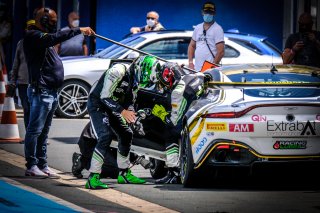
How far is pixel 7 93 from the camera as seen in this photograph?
18781 millimetres

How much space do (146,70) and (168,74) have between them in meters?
0.27

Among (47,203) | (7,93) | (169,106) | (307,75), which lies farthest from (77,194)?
(7,93)

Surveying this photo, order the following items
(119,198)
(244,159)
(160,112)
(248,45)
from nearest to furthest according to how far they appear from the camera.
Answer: (119,198) < (244,159) < (160,112) < (248,45)

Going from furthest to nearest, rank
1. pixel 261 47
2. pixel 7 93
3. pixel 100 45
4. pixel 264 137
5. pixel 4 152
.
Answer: pixel 100 45 → pixel 261 47 → pixel 7 93 → pixel 4 152 → pixel 264 137

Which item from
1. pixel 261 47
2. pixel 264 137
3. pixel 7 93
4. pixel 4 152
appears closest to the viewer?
pixel 264 137

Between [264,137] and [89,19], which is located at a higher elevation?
[89,19]

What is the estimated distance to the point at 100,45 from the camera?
30688mm

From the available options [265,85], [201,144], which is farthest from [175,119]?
[265,85]

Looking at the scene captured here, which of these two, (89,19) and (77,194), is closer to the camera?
(77,194)

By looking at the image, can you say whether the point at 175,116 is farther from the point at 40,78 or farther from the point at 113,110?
the point at 40,78

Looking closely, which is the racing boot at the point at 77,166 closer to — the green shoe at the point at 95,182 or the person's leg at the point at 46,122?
the person's leg at the point at 46,122

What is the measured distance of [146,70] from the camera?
13.6 m

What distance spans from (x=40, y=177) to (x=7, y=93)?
4131 millimetres

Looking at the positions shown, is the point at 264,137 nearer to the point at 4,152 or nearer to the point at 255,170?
the point at 255,170
